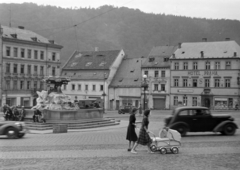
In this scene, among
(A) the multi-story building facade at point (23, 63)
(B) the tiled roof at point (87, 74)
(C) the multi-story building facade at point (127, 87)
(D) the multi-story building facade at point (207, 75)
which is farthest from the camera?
(B) the tiled roof at point (87, 74)

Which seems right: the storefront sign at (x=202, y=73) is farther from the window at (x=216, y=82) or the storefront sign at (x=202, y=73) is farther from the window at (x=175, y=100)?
the window at (x=175, y=100)

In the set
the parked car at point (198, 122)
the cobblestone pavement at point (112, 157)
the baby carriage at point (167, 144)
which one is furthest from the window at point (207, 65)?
the baby carriage at point (167, 144)

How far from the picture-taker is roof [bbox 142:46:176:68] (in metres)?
69.4

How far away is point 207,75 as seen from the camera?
216 feet

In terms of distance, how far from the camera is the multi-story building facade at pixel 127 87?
70.2 meters

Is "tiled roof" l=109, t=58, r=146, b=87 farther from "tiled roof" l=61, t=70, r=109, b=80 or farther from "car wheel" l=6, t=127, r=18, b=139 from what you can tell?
"car wheel" l=6, t=127, r=18, b=139

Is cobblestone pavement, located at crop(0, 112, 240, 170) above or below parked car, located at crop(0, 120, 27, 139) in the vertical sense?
below

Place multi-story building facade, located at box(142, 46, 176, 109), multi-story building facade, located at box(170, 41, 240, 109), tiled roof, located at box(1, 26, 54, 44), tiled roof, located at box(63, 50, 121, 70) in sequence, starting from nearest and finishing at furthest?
1. multi-story building facade, located at box(170, 41, 240, 109)
2. tiled roof, located at box(1, 26, 54, 44)
3. multi-story building facade, located at box(142, 46, 176, 109)
4. tiled roof, located at box(63, 50, 121, 70)

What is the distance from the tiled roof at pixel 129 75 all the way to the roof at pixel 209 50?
788cm

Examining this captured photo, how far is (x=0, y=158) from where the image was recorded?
14.0 metres

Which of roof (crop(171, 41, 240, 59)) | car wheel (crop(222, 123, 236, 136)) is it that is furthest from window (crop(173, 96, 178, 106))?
car wheel (crop(222, 123, 236, 136))

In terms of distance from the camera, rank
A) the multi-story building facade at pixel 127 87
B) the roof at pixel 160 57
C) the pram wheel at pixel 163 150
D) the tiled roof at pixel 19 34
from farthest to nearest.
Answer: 1. the multi-story building facade at pixel 127 87
2. the roof at pixel 160 57
3. the tiled roof at pixel 19 34
4. the pram wheel at pixel 163 150

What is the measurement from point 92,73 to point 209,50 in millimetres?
23100

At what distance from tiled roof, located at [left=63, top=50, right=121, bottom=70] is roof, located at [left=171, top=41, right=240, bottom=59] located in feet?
43.6
